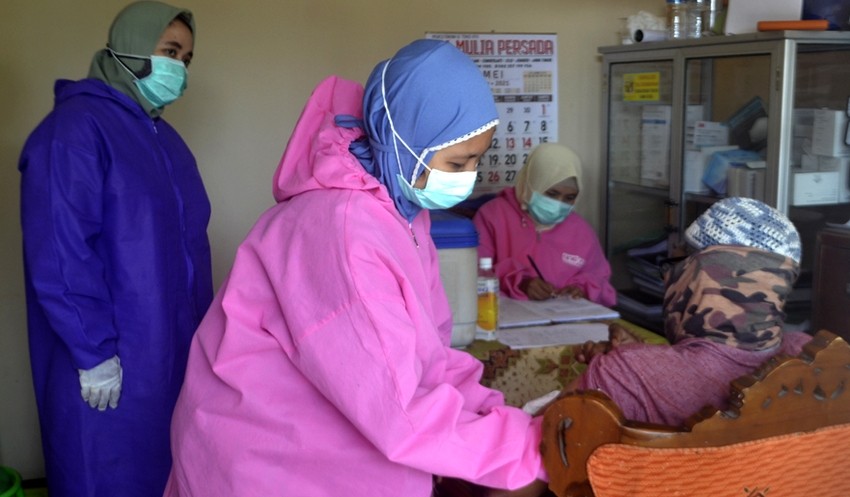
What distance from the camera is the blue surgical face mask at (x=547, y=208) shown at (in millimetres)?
3014

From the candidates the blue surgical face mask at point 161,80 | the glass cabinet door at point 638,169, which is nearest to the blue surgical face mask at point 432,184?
the blue surgical face mask at point 161,80

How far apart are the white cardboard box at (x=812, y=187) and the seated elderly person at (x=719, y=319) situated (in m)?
1.60

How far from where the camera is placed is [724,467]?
106cm

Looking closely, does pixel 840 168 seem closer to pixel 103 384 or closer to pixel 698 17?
pixel 698 17

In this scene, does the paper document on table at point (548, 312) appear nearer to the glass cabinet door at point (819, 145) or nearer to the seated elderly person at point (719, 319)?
the glass cabinet door at point (819, 145)

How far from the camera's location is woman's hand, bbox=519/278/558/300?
2.72m

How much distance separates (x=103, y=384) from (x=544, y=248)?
1.60 m

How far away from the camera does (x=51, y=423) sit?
84.4 inches

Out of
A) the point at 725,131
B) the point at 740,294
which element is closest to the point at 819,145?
the point at 725,131

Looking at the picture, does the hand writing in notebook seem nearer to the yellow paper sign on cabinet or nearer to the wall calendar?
the wall calendar

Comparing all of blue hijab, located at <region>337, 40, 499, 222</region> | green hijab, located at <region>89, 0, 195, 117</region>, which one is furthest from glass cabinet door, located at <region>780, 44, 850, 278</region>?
green hijab, located at <region>89, 0, 195, 117</region>

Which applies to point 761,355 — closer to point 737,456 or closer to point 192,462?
point 737,456

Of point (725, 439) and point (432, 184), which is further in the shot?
point (432, 184)

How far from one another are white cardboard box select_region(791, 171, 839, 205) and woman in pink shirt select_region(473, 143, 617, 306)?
26.8 inches
